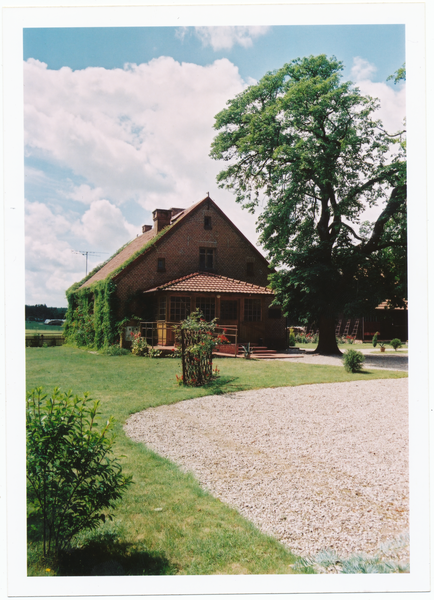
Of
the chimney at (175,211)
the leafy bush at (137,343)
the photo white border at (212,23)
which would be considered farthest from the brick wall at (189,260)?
the photo white border at (212,23)

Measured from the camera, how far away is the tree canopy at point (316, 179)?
15.7 ft

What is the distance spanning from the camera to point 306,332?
775cm

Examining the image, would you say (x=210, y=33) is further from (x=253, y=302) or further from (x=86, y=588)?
(x=86, y=588)

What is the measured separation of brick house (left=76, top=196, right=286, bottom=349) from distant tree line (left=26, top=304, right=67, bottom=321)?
942mm

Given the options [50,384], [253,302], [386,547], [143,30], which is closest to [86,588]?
[50,384]

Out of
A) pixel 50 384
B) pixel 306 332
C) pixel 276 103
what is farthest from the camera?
pixel 306 332

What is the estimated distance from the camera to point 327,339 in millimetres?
8648

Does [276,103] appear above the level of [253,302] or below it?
above

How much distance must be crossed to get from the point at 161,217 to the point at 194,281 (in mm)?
1667

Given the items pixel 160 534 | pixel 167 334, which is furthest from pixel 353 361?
pixel 160 534

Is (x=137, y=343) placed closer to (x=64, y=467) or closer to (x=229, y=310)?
(x=229, y=310)

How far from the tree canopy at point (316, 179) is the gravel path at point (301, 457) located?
1.89 m

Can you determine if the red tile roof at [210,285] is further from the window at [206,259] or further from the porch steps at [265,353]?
the porch steps at [265,353]

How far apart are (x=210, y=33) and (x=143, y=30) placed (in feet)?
2.26
